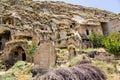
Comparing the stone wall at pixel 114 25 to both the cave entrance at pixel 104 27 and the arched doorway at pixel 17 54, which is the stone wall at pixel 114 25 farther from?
the arched doorway at pixel 17 54

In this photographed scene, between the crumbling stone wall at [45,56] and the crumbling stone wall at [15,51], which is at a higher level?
the crumbling stone wall at [45,56]

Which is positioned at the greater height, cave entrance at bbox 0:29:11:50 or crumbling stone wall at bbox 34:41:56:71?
crumbling stone wall at bbox 34:41:56:71

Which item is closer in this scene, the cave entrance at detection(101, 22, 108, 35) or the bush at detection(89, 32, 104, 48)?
the bush at detection(89, 32, 104, 48)

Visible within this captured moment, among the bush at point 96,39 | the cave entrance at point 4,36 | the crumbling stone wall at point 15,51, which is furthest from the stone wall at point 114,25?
the crumbling stone wall at point 15,51

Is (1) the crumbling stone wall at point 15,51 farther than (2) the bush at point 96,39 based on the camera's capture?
No

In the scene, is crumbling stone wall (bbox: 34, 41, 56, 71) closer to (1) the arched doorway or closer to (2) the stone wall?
(1) the arched doorway

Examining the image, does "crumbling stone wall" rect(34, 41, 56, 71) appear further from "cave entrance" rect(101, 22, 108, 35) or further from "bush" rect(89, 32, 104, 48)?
"cave entrance" rect(101, 22, 108, 35)

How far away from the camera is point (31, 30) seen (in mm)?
37031

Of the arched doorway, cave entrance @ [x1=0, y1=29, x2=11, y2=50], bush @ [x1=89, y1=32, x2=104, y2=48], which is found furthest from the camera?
bush @ [x1=89, y1=32, x2=104, y2=48]

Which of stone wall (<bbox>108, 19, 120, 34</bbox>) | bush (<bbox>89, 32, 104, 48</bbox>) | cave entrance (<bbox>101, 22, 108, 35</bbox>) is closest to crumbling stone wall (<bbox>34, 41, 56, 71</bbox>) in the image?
bush (<bbox>89, 32, 104, 48</bbox>)

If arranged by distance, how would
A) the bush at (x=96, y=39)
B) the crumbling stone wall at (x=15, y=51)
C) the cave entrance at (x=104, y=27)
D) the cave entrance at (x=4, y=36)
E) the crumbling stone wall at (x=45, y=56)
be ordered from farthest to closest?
the cave entrance at (x=104, y=27) < the bush at (x=96, y=39) < the cave entrance at (x=4, y=36) < the crumbling stone wall at (x=15, y=51) < the crumbling stone wall at (x=45, y=56)

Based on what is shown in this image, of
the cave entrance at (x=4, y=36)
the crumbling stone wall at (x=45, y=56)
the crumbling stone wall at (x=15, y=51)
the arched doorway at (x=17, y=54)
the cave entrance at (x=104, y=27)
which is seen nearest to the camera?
the crumbling stone wall at (x=45, y=56)

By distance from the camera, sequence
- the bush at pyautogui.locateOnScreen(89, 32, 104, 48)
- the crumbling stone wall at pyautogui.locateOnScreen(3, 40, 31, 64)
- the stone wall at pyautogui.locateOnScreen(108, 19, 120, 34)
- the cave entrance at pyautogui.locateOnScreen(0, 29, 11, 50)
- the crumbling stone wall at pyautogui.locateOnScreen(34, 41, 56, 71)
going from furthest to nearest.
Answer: the stone wall at pyautogui.locateOnScreen(108, 19, 120, 34) → the bush at pyautogui.locateOnScreen(89, 32, 104, 48) → the cave entrance at pyautogui.locateOnScreen(0, 29, 11, 50) → the crumbling stone wall at pyautogui.locateOnScreen(3, 40, 31, 64) → the crumbling stone wall at pyautogui.locateOnScreen(34, 41, 56, 71)

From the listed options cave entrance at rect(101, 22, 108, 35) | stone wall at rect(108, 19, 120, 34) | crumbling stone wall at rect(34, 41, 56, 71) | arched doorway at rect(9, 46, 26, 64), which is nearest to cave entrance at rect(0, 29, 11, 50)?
arched doorway at rect(9, 46, 26, 64)
